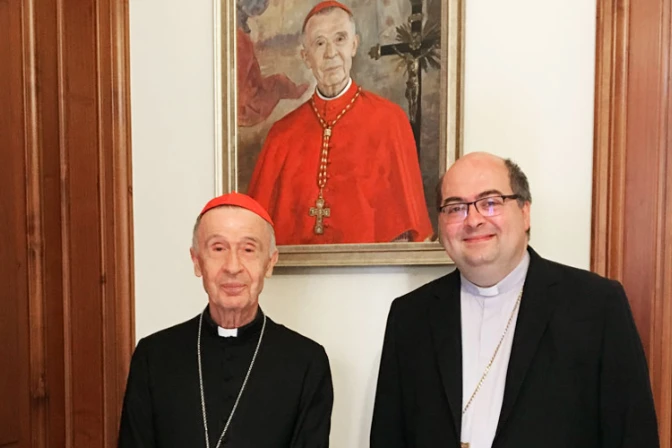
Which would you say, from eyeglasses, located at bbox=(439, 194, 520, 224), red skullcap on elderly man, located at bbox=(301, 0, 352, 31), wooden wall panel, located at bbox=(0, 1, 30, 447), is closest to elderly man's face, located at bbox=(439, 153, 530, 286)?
eyeglasses, located at bbox=(439, 194, 520, 224)

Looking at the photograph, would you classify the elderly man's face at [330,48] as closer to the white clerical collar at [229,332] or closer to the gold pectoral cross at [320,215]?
the gold pectoral cross at [320,215]

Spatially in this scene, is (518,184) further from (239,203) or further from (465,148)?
(239,203)

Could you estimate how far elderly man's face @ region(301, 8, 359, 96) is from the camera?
2.50m

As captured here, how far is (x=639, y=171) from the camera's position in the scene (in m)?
2.13

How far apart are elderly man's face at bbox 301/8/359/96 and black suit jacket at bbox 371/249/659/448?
965 millimetres

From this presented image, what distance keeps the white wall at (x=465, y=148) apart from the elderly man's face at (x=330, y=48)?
0.42 m

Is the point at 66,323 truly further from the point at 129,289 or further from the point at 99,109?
the point at 99,109

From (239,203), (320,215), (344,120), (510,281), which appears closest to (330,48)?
(344,120)

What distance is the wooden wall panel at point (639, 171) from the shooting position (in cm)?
211

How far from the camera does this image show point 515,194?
1897 mm

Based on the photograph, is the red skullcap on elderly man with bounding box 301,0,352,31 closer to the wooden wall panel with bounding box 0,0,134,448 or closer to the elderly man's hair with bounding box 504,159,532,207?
the wooden wall panel with bounding box 0,0,134,448

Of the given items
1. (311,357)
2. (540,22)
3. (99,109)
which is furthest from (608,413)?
(99,109)

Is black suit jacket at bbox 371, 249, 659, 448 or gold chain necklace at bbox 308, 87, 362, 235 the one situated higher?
gold chain necklace at bbox 308, 87, 362, 235

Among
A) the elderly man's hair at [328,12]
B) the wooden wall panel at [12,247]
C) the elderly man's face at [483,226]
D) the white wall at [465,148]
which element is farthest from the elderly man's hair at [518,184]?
the wooden wall panel at [12,247]
